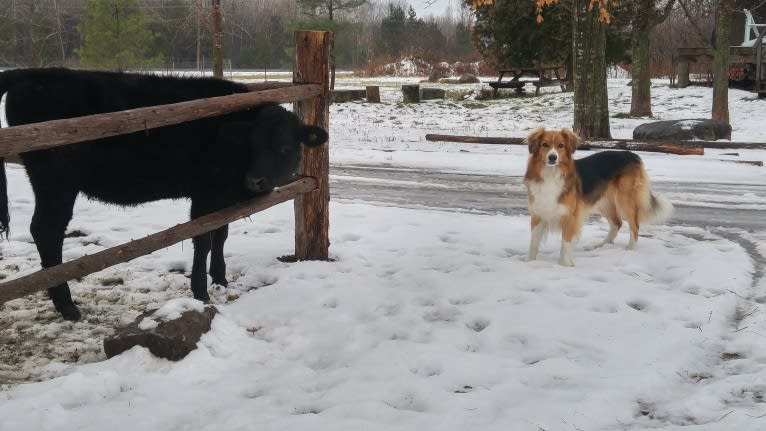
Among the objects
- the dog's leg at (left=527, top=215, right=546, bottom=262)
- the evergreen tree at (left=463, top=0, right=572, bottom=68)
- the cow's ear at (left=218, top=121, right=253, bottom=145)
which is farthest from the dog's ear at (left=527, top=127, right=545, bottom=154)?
the evergreen tree at (left=463, top=0, right=572, bottom=68)

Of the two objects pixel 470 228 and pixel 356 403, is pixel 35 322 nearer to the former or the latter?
pixel 356 403

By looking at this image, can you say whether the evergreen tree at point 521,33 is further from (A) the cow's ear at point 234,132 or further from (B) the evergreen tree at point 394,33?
(B) the evergreen tree at point 394,33

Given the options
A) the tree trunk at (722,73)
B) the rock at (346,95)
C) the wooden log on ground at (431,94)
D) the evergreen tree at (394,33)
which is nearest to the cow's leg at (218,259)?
the tree trunk at (722,73)

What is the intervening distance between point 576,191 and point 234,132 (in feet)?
10.3

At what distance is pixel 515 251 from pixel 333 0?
31414mm

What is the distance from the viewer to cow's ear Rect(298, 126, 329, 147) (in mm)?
5246

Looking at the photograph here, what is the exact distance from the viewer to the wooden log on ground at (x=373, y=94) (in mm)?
24750

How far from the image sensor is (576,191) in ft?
19.7

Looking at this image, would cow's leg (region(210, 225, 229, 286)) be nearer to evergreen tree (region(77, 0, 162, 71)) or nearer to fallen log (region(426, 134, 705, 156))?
fallen log (region(426, 134, 705, 156))

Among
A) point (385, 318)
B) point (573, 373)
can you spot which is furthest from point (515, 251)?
point (573, 373)

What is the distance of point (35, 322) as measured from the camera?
15.2 ft

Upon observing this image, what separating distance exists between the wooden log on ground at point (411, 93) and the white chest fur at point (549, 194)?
19.6 m

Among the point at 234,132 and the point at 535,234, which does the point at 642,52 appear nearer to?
the point at 535,234

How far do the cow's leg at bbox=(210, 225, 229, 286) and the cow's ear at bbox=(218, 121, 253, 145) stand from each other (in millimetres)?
912
